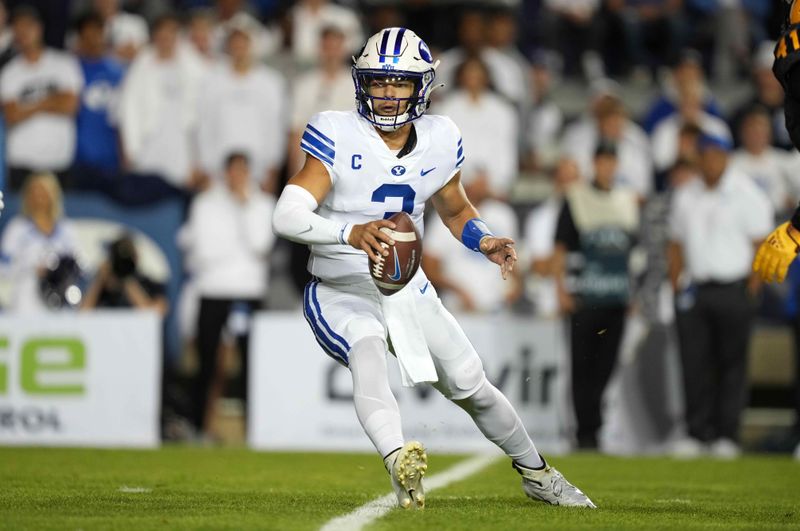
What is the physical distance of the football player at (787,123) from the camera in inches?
209

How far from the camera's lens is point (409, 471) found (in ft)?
16.4

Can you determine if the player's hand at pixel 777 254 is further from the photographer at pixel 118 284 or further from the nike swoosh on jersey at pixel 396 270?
the photographer at pixel 118 284

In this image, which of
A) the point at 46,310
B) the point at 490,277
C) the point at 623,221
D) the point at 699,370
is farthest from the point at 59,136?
the point at 699,370

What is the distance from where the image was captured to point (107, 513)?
5.00m

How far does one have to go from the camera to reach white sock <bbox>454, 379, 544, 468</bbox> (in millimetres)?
5473

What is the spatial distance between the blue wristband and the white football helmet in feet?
1.57

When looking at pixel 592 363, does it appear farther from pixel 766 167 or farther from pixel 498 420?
pixel 498 420

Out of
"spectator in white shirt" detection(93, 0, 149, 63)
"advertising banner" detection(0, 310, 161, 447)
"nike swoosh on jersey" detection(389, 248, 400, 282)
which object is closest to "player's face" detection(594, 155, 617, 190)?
"advertising banner" detection(0, 310, 161, 447)

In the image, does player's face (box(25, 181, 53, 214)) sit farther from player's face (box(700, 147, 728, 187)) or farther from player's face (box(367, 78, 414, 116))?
player's face (box(367, 78, 414, 116))

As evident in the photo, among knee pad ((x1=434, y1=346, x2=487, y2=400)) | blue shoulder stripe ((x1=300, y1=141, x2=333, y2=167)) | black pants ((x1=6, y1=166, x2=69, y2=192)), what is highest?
black pants ((x1=6, y1=166, x2=69, y2=192))

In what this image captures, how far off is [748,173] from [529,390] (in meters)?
2.64

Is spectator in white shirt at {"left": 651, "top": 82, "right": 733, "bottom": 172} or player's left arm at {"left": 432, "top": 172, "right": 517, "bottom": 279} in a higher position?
spectator in white shirt at {"left": 651, "top": 82, "right": 733, "bottom": 172}

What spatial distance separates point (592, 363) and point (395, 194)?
15.8 feet

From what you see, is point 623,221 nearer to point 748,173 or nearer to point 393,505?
point 748,173
